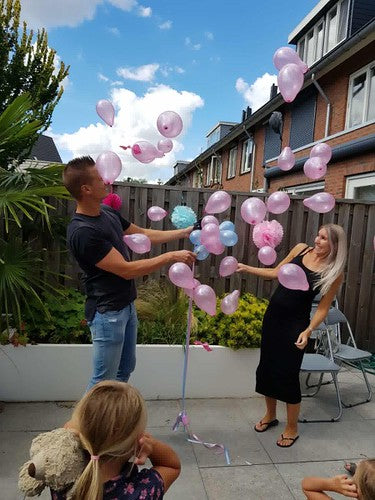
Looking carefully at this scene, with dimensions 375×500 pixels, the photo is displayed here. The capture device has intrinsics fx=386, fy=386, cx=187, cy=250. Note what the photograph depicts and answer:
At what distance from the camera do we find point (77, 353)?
132 inches

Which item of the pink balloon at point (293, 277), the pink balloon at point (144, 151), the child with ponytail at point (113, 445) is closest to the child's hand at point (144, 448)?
the child with ponytail at point (113, 445)

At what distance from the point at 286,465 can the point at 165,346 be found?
4.46 ft

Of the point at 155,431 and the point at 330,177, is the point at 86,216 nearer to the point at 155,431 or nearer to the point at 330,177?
the point at 155,431

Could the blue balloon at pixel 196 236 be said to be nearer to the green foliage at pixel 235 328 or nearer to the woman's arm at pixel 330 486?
the green foliage at pixel 235 328

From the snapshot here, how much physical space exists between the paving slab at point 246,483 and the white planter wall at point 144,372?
40.5 inches

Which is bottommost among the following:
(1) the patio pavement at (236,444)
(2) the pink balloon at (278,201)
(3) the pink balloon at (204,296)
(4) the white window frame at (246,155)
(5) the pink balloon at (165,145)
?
(1) the patio pavement at (236,444)

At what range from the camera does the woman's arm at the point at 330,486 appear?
135cm

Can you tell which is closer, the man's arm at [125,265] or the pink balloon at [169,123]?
the man's arm at [125,265]

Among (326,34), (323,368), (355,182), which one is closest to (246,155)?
(326,34)

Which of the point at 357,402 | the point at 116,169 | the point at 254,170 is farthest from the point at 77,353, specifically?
the point at 254,170

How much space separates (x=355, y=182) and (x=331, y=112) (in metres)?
2.75

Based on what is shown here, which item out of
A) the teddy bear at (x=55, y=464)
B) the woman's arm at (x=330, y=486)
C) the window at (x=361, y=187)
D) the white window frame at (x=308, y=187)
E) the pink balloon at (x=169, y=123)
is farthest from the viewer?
the white window frame at (x=308, y=187)

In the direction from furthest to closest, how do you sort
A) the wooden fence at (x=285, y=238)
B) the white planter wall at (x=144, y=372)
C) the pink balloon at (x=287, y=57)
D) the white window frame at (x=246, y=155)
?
the white window frame at (x=246, y=155)
the wooden fence at (x=285, y=238)
the white planter wall at (x=144, y=372)
the pink balloon at (x=287, y=57)

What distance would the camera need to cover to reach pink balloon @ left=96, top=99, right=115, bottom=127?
2566mm
